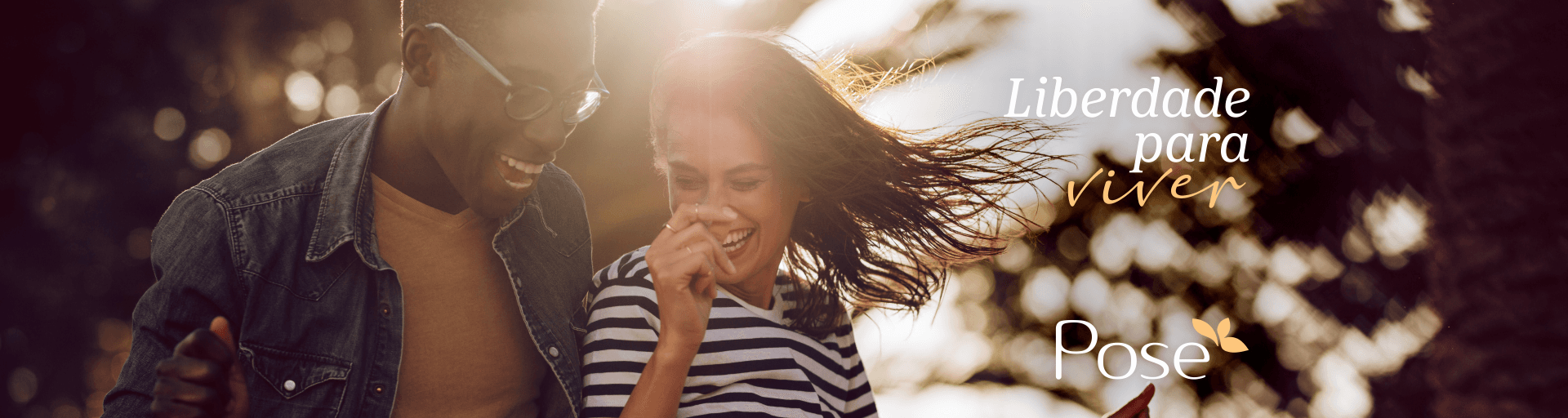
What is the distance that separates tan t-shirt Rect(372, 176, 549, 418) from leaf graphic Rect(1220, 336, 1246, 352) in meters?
4.67

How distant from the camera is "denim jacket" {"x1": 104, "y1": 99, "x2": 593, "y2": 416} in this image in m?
1.75

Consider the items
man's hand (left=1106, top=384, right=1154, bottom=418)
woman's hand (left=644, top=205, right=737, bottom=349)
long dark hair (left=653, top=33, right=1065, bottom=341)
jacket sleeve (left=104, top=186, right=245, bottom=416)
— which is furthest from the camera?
long dark hair (left=653, top=33, right=1065, bottom=341)

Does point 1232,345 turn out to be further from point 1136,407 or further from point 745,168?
point 745,168

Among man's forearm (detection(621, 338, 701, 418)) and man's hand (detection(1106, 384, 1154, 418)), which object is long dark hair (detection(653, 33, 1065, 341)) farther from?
man's hand (detection(1106, 384, 1154, 418))

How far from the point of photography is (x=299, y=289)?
75.6 inches

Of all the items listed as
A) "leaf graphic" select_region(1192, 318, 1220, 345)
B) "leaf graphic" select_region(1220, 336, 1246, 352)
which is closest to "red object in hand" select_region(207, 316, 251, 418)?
"leaf graphic" select_region(1192, 318, 1220, 345)

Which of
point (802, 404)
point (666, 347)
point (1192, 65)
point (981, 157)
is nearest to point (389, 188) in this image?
point (666, 347)

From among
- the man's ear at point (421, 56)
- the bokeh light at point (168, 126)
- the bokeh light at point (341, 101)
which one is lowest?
the man's ear at point (421, 56)

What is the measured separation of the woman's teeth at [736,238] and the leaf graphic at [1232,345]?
4.31 meters

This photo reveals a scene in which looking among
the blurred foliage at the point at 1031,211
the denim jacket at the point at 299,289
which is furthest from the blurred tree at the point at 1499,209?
the denim jacket at the point at 299,289

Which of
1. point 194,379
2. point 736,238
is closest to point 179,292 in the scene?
point 194,379

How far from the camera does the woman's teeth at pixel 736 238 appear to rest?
215 cm

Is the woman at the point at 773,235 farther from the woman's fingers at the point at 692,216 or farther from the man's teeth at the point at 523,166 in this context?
the man's teeth at the point at 523,166

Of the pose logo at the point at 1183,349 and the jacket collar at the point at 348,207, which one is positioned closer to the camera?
the jacket collar at the point at 348,207
